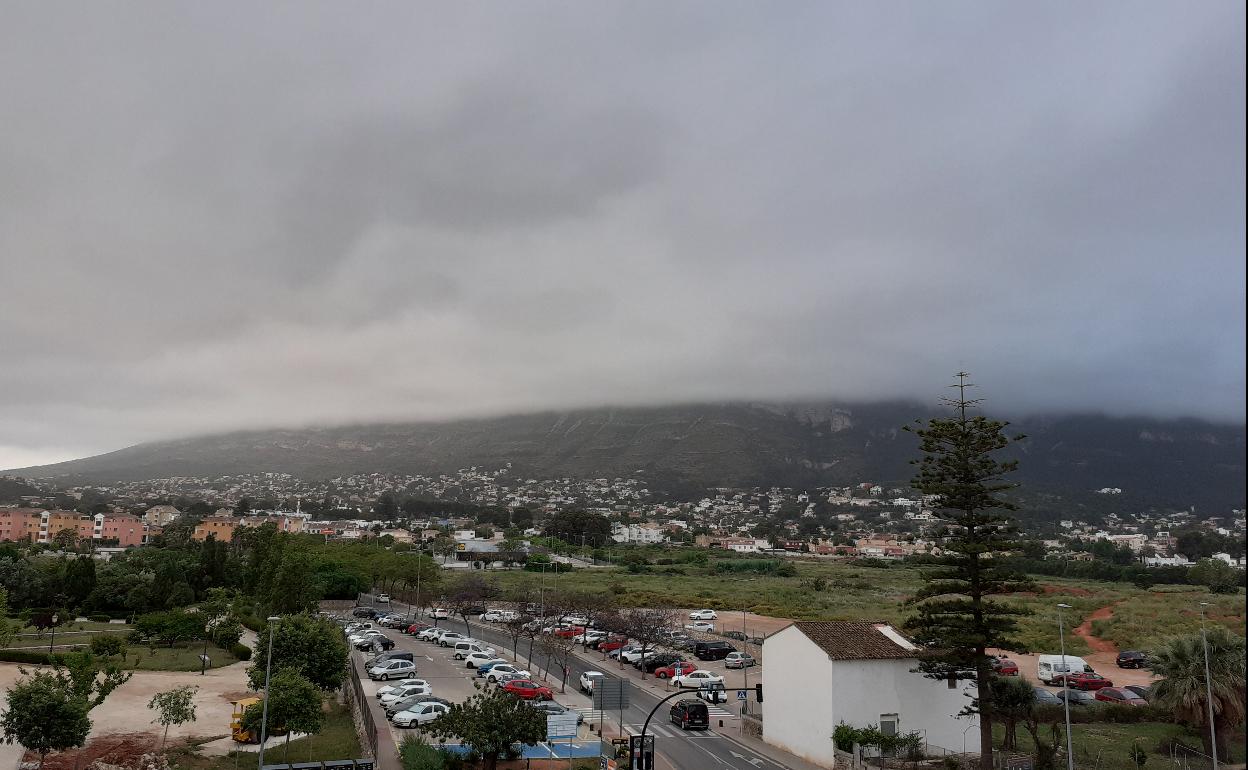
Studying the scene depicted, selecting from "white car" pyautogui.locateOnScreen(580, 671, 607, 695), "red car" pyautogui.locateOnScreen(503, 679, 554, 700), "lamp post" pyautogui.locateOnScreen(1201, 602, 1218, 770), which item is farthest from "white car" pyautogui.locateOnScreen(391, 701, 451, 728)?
"lamp post" pyautogui.locateOnScreen(1201, 602, 1218, 770)

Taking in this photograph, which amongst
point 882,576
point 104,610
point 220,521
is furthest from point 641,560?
point 220,521

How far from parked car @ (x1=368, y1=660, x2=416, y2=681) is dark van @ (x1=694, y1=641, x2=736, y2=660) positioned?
17471 mm

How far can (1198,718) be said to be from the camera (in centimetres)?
2775

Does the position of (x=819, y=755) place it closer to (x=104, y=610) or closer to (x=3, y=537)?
(x=104, y=610)

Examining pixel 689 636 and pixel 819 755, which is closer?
pixel 819 755

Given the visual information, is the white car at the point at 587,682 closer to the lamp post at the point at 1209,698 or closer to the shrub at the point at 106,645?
the shrub at the point at 106,645

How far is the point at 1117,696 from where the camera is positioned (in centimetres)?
3734

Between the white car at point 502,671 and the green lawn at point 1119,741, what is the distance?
72.2ft

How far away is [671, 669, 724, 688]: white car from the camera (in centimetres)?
4062

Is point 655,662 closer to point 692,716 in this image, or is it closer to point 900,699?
point 692,716

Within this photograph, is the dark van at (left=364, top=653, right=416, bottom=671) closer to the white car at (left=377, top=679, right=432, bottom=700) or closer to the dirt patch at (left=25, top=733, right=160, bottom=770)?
the white car at (left=377, top=679, right=432, bottom=700)

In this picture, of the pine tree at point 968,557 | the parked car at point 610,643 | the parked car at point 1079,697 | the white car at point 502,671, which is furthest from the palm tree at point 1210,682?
the parked car at point 610,643

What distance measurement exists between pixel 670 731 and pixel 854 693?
8.14 metres

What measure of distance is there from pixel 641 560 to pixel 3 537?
104865mm
